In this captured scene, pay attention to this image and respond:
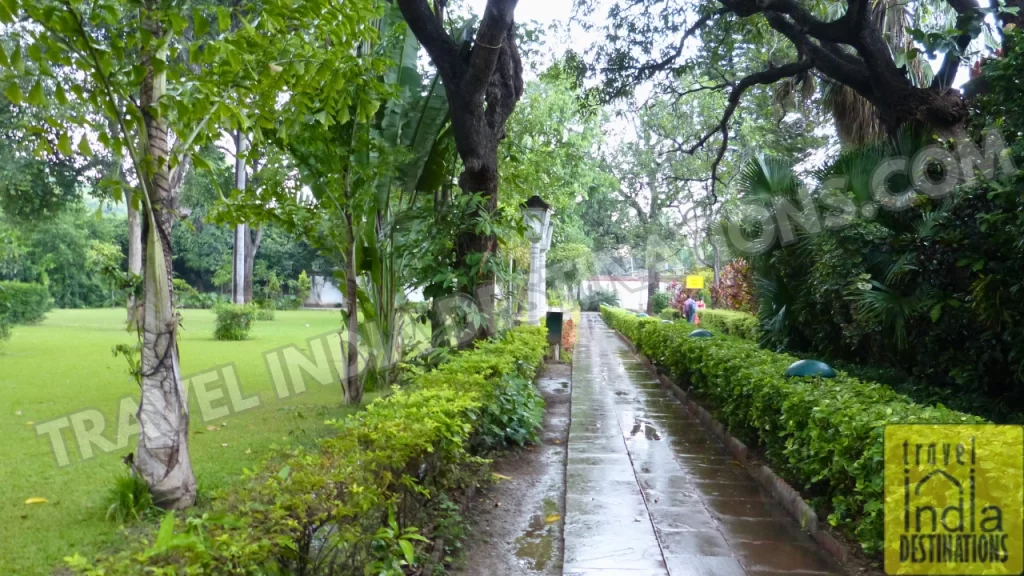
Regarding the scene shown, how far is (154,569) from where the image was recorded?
81.8 inches

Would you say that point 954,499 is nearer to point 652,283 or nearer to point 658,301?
point 658,301

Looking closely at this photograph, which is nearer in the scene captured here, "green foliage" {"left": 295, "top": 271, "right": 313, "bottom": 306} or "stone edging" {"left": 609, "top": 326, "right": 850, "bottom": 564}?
"stone edging" {"left": 609, "top": 326, "right": 850, "bottom": 564}

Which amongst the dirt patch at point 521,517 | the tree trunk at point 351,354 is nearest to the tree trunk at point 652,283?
the tree trunk at point 351,354

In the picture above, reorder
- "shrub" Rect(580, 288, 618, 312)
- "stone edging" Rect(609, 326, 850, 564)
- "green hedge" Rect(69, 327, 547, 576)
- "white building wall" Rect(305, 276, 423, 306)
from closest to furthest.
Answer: "green hedge" Rect(69, 327, 547, 576), "stone edging" Rect(609, 326, 850, 564), "shrub" Rect(580, 288, 618, 312), "white building wall" Rect(305, 276, 423, 306)

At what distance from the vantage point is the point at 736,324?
13.7 metres

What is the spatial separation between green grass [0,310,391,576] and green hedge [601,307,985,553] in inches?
151

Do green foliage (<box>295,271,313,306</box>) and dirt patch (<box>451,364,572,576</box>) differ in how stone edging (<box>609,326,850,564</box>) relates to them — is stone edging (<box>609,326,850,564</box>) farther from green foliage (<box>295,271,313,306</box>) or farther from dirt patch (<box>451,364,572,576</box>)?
green foliage (<box>295,271,313,306</box>)

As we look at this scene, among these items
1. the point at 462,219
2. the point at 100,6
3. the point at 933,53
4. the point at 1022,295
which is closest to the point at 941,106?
the point at 933,53

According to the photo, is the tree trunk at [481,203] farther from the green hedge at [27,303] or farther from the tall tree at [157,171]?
the green hedge at [27,303]

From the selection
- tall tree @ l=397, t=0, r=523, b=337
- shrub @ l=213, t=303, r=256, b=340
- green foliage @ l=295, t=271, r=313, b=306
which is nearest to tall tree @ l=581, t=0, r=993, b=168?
tall tree @ l=397, t=0, r=523, b=337

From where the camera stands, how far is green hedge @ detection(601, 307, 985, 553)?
154 inches

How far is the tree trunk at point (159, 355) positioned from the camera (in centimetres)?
455

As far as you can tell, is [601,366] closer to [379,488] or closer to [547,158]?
[547,158]

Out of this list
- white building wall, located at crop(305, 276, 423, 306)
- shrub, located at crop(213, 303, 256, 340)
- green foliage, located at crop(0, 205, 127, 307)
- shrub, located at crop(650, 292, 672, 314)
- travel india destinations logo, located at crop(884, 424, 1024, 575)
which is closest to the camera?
travel india destinations logo, located at crop(884, 424, 1024, 575)
